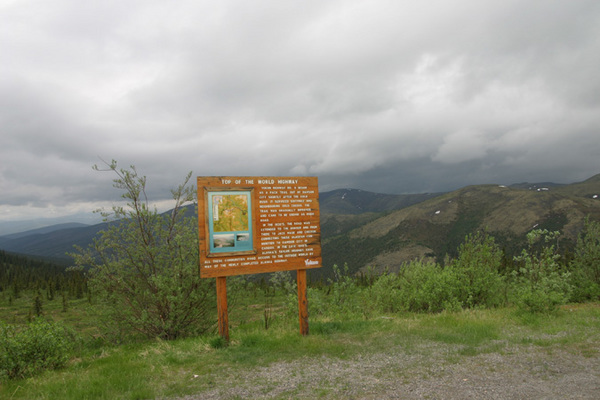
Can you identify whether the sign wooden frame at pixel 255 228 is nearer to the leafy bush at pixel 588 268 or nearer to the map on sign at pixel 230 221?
the map on sign at pixel 230 221

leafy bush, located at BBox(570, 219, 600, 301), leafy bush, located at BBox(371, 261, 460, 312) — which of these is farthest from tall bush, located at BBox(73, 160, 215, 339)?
leafy bush, located at BBox(570, 219, 600, 301)

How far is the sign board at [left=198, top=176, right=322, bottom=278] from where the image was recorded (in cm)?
876

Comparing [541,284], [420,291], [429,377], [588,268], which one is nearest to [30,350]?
[429,377]

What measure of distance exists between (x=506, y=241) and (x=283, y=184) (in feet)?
657

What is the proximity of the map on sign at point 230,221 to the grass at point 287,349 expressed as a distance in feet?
8.01

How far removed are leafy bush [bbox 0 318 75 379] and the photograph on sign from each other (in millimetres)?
3871

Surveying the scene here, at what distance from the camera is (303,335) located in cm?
939

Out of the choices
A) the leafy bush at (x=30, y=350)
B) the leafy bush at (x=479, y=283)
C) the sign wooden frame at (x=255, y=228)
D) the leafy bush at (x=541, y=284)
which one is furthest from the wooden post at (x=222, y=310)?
the leafy bush at (x=479, y=283)

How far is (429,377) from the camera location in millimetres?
6105

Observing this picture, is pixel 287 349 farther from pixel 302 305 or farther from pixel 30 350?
pixel 30 350

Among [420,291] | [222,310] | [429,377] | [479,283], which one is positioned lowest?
[420,291]

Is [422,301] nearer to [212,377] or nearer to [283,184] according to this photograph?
[283,184]

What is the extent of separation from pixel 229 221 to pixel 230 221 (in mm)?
26

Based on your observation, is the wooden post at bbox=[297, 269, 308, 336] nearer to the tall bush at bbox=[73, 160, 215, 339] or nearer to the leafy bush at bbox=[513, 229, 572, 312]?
the tall bush at bbox=[73, 160, 215, 339]
